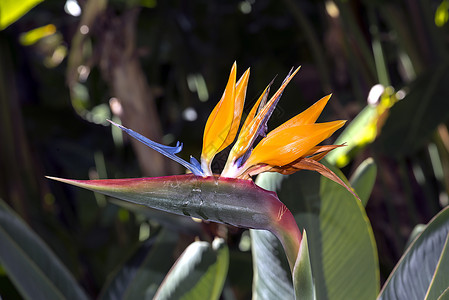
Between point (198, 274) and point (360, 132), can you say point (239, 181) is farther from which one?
point (360, 132)

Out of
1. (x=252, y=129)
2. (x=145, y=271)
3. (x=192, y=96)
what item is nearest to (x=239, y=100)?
(x=252, y=129)

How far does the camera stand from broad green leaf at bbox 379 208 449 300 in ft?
1.24

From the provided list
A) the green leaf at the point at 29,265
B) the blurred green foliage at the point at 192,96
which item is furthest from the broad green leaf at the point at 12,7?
the green leaf at the point at 29,265

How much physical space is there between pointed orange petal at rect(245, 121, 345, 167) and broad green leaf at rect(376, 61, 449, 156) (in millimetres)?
568

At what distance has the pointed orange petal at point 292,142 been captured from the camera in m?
0.23

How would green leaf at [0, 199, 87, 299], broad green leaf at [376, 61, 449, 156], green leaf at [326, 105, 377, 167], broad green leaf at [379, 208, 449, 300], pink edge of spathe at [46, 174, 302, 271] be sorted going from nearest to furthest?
pink edge of spathe at [46, 174, 302, 271]
broad green leaf at [379, 208, 449, 300]
green leaf at [0, 199, 87, 299]
green leaf at [326, 105, 377, 167]
broad green leaf at [376, 61, 449, 156]

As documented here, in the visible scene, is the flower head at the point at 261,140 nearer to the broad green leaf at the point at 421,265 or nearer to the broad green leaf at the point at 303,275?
the broad green leaf at the point at 303,275

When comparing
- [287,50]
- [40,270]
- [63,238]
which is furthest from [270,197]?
[287,50]

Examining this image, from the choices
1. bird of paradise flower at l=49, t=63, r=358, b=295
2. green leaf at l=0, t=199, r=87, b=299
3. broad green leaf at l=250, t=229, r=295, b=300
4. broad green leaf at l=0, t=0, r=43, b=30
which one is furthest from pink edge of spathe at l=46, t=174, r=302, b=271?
broad green leaf at l=0, t=0, r=43, b=30

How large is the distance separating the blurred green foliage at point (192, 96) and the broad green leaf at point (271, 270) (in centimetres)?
14

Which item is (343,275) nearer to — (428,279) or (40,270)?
(428,279)

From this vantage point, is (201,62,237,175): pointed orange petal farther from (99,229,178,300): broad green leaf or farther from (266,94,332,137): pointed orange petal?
(99,229,178,300): broad green leaf

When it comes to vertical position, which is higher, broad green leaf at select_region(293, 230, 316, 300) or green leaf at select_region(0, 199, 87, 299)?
broad green leaf at select_region(293, 230, 316, 300)

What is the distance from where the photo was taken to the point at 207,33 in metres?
1.21
